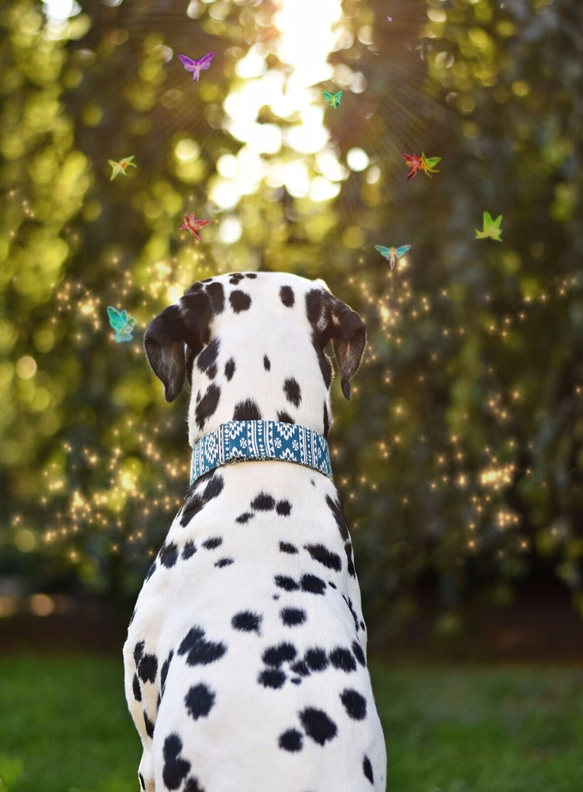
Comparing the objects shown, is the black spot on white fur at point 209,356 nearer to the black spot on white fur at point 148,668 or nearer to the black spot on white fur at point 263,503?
the black spot on white fur at point 263,503

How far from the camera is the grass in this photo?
675 cm

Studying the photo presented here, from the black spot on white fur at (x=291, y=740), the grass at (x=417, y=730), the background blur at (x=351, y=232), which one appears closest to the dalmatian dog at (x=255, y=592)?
the black spot on white fur at (x=291, y=740)

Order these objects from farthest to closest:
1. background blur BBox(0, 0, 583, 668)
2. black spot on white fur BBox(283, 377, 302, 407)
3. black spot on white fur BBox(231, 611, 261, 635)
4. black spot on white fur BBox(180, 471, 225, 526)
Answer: background blur BBox(0, 0, 583, 668), black spot on white fur BBox(283, 377, 302, 407), black spot on white fur BBox(180, 471, 225, 526), black spot on white fur BBox(231, 611, 261, 635)

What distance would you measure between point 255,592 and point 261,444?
1.62 feet

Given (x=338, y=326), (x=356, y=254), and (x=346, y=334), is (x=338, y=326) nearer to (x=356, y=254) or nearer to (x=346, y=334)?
(x=346, y=334)

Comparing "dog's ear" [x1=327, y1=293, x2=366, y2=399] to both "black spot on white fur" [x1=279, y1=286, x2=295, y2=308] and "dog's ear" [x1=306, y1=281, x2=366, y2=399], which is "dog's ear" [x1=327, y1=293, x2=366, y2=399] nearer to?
"dog's ear" [x1=306, y1=281, x2=366, y2=399]

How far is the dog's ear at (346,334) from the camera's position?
3.57m

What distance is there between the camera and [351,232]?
23.6 ft

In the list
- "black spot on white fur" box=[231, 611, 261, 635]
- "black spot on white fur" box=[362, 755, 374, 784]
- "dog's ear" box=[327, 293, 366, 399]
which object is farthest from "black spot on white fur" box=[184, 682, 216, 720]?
"dog's ear" box=[327, 293, 366, 399]

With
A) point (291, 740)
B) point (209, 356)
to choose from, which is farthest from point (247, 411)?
point (291, 740)

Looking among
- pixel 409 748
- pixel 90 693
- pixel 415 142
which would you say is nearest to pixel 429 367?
pixel 415 142

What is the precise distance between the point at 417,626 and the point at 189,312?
1035 centimetres

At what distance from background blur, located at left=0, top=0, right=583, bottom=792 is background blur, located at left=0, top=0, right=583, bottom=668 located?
19 mm

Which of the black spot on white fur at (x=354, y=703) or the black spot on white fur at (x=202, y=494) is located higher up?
the black spot on white fur at (x=202, y=494)
